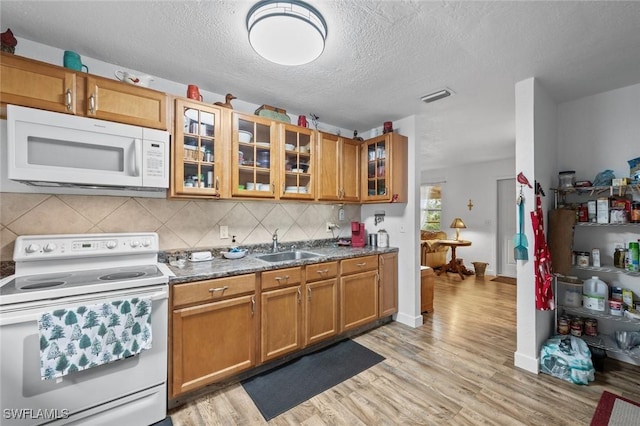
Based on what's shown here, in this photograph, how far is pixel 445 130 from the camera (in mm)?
3574

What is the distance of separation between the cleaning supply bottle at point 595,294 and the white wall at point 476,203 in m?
3.17

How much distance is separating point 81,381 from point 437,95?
3300 millimetres

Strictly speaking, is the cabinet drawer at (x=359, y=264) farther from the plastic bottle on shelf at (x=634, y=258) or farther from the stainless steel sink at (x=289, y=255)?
the plastic bottle on shelf at (x=634, y=258)

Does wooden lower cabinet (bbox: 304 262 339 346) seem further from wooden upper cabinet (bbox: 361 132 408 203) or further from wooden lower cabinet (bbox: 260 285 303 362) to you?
wooden upper cabinet (bbox: 361 132 408 203)

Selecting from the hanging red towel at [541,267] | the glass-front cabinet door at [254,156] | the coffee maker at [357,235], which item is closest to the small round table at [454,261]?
the coffee maker at [357,235]

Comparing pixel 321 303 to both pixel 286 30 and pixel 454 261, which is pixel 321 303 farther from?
pixel 454 261

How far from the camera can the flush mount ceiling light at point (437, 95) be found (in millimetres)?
2428

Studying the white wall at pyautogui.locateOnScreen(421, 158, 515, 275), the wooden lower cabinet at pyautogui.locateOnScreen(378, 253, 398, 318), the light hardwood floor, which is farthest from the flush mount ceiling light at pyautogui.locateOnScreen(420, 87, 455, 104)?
the white wall at pyautogui.locateOnScreen(421, 158, 515, 275)

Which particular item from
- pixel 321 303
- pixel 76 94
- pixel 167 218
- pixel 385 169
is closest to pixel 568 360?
pixel 321 303

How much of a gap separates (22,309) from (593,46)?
367cm

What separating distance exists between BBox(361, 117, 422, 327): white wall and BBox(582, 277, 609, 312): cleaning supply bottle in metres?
1.40

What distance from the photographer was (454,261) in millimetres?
5523

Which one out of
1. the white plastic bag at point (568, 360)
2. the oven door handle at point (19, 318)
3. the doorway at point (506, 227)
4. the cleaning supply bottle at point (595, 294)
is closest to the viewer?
the oven door handle at point (19, 318)

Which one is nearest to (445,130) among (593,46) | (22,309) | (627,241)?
(593,46)
